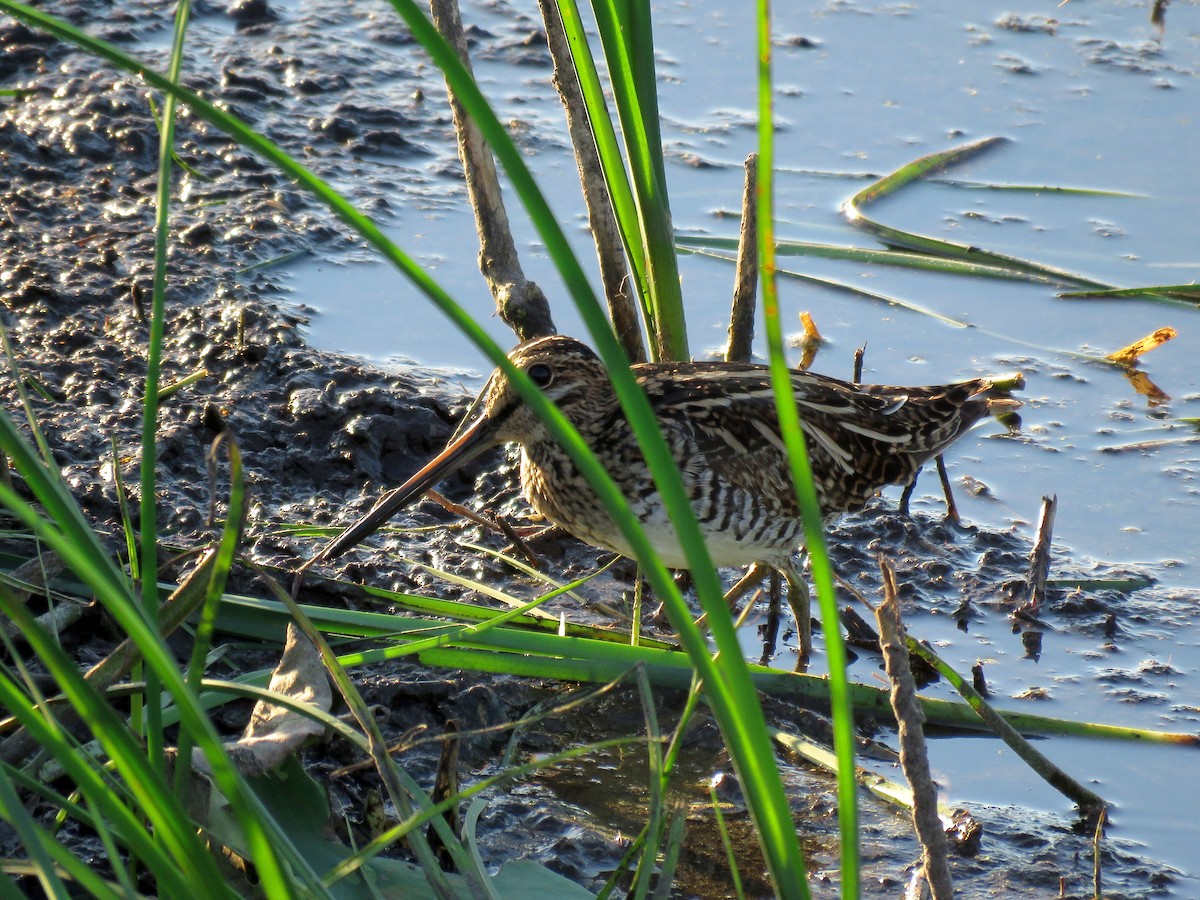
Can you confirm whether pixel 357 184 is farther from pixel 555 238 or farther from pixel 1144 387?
pixel 555 238

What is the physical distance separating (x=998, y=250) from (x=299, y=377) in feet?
10.9

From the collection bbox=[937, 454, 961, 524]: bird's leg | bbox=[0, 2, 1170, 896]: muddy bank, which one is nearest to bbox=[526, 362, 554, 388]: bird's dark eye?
bbox=[0, 2, 1170, 896]: muddy bank

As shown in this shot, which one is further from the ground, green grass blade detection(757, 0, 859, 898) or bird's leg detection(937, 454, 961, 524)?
green grass blade detection(757, 0, 859, 898)

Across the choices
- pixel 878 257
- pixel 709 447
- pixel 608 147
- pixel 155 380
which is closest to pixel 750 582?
pixel 709 447

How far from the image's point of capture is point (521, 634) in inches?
127

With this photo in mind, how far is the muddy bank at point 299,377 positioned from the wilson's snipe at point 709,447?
439mm

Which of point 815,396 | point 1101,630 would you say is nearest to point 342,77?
point 815,396

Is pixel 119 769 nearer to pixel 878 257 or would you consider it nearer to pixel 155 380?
pixel 155 380

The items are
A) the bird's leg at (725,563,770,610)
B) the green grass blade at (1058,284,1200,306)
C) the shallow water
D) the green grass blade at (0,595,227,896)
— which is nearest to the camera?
the green grass blade at (0,595,227,896)

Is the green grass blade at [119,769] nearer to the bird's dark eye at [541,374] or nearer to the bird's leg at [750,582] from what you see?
the bird's dark eye at [541,374]

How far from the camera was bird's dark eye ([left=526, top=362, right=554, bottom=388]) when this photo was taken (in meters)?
4.51

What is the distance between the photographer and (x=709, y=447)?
170 inches

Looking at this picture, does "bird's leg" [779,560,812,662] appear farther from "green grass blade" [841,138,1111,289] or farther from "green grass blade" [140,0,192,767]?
"green grass blade" [140,0,192,767]

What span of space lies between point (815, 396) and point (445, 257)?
99.5 inches
